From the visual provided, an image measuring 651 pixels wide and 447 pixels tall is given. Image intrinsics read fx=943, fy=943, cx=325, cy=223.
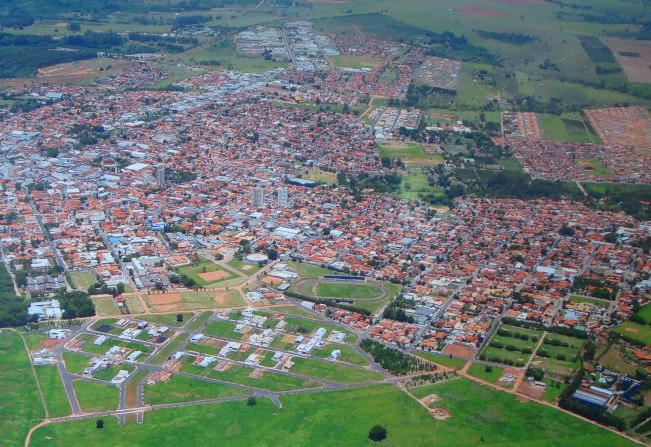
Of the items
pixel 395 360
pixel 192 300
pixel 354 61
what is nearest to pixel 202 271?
pixel 192 300

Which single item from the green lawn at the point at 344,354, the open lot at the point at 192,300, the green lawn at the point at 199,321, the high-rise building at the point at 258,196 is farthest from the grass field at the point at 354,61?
the green lawn at the point at 344,354

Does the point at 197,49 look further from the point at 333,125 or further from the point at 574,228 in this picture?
the point at 574,228

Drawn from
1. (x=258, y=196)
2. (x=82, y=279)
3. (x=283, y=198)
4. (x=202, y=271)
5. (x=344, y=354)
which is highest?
(x=258, y=196)

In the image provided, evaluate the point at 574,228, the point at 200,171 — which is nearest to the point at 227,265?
the point at 200,171

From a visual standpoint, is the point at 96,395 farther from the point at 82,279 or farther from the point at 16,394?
the point at 82,279

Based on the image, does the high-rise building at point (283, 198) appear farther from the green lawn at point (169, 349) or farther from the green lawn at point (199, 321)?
the green lawn at point (169, 349)
